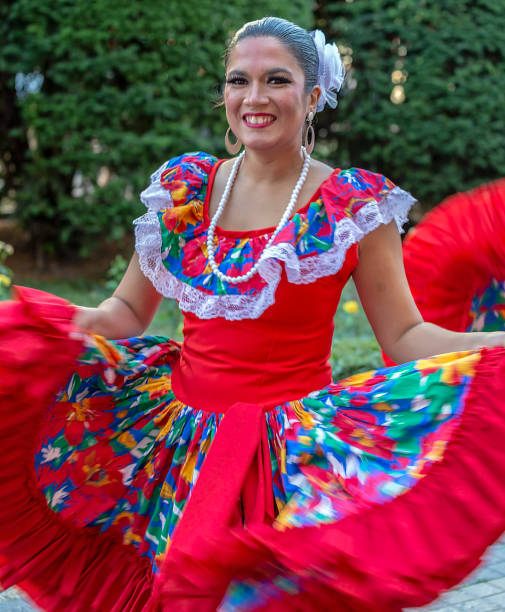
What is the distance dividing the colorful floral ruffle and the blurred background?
3500mm

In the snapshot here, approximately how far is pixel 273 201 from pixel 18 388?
2.75 feet

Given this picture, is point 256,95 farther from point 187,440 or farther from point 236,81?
point 187,440

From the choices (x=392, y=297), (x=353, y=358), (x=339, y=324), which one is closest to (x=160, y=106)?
(x=339, y=324)

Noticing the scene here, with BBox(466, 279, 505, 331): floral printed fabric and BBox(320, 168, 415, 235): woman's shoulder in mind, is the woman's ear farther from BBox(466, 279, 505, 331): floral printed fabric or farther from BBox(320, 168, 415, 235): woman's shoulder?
BBox(466, 279, 505, 331): floral printed fabric

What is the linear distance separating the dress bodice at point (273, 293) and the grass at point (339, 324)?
2467mm

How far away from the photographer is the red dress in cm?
161

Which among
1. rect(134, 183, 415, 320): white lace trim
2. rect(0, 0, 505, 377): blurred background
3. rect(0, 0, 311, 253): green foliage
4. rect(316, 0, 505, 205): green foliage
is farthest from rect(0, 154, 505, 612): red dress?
rect(316, 0, 505, 205): green foliage

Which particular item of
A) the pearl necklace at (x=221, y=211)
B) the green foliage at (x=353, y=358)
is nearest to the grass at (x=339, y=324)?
the green foliage at (x=353, y=358)

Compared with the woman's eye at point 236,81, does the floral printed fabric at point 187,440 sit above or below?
below

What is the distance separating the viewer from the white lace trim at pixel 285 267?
1981 millimetres

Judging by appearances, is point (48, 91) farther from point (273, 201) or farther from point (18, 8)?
point (273, 201)

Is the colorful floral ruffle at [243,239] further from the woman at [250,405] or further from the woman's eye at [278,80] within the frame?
the woman's eye at [278,80]

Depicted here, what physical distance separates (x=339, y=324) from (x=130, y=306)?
4.17 metres

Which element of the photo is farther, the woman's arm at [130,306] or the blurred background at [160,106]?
the blurred background at [160,106]
